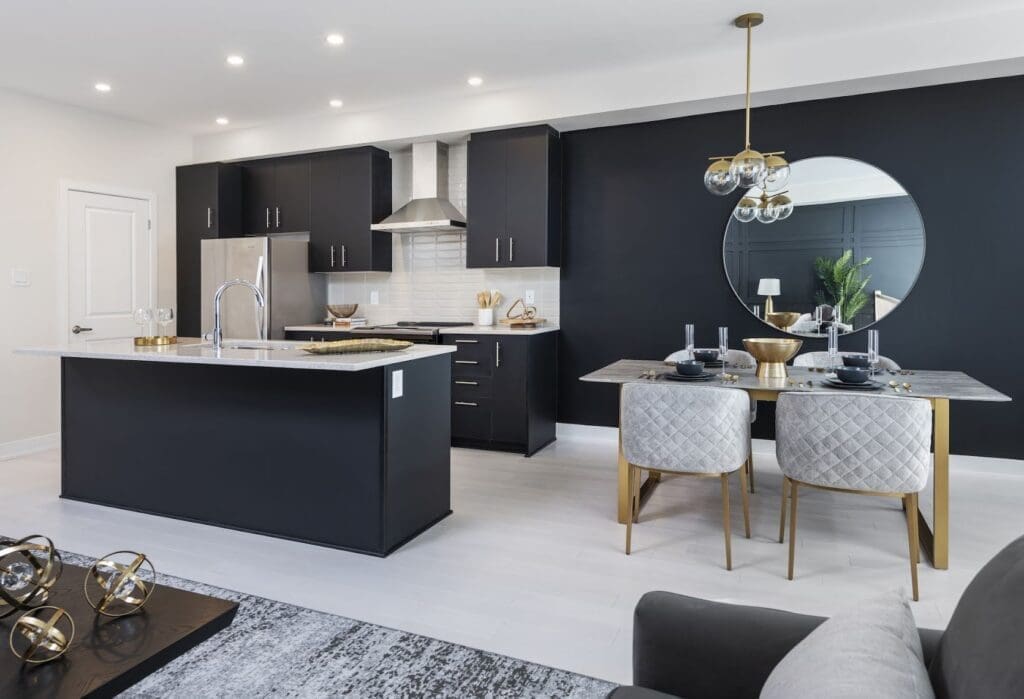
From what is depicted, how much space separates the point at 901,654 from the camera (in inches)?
35.0

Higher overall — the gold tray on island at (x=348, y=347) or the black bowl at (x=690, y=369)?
the gold tray on island at (x=348, y=347)

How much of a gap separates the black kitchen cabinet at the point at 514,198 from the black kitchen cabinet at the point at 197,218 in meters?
2.49

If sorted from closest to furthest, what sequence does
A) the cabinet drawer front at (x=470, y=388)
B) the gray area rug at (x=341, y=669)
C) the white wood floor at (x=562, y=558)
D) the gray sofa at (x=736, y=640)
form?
the gray sofa at (x=736, y=640) → the gray area rug at (x=341, y=669) → the white wood floor at (x=562, y=558) → the cabinet drawer front at (x=470, y=388)

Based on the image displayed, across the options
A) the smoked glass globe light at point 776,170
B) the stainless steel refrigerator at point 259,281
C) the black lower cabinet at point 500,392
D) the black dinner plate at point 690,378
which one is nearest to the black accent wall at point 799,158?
the black lower cabinet at point 500,392

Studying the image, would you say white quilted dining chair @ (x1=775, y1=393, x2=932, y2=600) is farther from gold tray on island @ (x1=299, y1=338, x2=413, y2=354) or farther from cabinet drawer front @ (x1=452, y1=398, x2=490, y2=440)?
cabinet drawer front @ (x1=452, y1=398, x2=490, y2=440)

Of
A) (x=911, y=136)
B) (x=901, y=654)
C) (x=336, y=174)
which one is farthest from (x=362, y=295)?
(x=901, y=654)

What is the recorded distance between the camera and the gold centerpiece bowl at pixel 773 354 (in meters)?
3.33

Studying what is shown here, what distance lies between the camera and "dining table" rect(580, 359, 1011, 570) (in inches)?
113

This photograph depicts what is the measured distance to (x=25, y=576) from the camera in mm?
1521

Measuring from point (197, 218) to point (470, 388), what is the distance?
10.6 feet

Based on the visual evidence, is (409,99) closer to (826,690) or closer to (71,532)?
(71,532)

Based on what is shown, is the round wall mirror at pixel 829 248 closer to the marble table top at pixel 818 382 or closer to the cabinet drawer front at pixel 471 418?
the marble table top at pixel 818 382

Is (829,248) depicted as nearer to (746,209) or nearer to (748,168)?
(746,209)

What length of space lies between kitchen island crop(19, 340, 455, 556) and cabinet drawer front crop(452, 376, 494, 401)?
1536 mm
